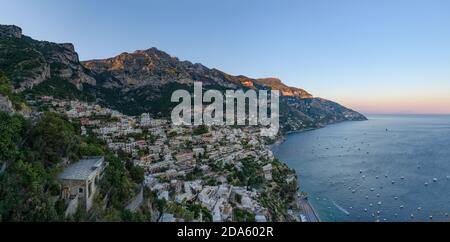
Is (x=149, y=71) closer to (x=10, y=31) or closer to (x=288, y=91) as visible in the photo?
(x=10, y=31)

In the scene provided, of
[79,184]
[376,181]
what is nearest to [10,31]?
[79,184]

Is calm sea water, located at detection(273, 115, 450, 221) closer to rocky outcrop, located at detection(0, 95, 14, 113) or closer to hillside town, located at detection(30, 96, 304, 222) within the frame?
hillside town, located at detection(30, 96, 304, 222)

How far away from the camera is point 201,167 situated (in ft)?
92.5

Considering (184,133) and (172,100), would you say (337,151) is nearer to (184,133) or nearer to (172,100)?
(184,133)

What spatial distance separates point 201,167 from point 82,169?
2012cm

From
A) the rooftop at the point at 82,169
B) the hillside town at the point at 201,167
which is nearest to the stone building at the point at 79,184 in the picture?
the rooftop at the point at 82,169

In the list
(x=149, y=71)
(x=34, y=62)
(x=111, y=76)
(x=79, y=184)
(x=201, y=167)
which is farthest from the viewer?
(x=149, y=71)

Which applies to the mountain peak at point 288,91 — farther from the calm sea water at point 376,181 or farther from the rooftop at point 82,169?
the rooftop at point 82,169

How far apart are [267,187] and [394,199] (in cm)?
1029

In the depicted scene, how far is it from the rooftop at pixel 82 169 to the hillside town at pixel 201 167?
12.3 ft

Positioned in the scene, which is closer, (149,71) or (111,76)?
(111,76)

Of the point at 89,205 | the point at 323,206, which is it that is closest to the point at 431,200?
the point at 323,206

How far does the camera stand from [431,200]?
2495 centimetres

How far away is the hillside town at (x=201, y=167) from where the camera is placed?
1875 centimetres
